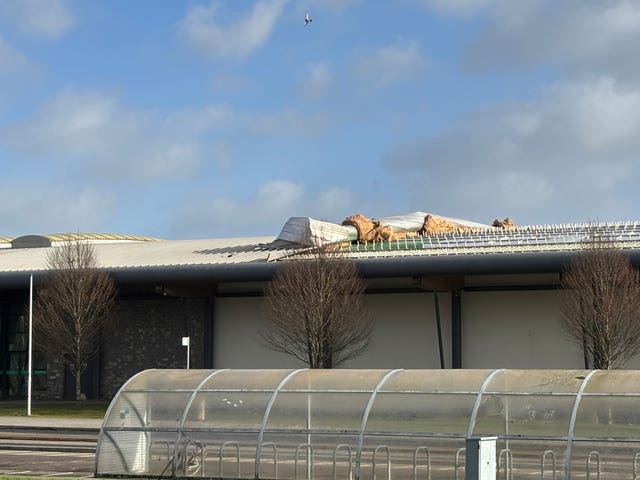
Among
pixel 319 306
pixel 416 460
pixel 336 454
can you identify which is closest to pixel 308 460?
pixel 336 454

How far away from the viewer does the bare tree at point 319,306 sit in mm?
48625

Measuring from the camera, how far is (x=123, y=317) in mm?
58781

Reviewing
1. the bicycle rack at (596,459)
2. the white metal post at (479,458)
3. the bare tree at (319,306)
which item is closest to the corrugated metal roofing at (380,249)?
the bare tree at (319,306)

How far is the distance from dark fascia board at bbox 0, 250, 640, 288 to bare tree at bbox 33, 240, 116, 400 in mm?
1257

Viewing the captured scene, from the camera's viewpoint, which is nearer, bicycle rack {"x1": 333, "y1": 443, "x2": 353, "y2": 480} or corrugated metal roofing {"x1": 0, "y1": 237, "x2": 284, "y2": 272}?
bicycle rack {"x1": 333, "y1": 443, "x2": 353, "y2": 480}

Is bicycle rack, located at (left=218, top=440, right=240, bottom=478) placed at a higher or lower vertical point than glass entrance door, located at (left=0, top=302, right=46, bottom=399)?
lower

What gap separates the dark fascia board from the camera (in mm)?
47531

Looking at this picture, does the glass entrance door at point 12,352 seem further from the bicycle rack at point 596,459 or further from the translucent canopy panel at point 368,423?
the bicycle rack at point 596,459

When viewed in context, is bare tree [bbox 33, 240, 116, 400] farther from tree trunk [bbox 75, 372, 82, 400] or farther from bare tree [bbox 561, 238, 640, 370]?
bare tree [bbox 561, 238, 640, 370]

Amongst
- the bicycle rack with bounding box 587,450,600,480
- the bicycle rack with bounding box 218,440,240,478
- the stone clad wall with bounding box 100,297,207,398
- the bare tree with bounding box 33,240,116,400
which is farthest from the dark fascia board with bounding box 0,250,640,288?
the bicycle rack with bounding box 587,450,600,480

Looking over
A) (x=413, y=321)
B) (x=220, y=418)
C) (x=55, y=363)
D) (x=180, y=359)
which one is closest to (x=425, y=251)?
(x=413, y=321)

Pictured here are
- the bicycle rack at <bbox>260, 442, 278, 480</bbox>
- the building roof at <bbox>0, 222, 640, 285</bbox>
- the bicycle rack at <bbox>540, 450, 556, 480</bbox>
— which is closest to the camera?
the bicycle rack at <bbox>540, 450, 556, 480</bbox>

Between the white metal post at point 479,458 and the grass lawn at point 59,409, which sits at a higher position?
the white metal post at point 479,458

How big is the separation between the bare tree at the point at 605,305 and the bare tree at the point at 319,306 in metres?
8.93
